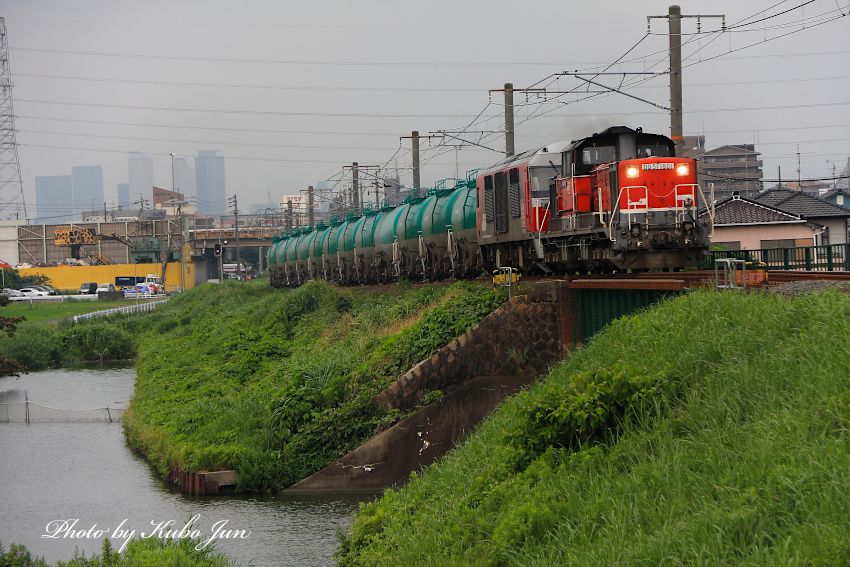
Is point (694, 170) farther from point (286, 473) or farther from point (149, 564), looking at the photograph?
point (149, 564)

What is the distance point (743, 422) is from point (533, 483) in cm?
324

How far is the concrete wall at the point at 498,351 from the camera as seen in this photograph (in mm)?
25969

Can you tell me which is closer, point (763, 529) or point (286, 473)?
point (763, 529)

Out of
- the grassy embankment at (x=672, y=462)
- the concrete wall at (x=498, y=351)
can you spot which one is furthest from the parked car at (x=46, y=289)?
the grassy embankment at (x=672, y=462)

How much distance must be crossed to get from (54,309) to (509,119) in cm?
5960

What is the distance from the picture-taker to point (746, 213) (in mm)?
47156

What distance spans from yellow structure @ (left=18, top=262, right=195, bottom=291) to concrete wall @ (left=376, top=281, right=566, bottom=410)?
102426 millimetres

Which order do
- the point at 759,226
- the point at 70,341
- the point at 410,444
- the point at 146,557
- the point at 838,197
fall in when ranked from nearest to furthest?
the point at 146,557 < the point at 410,444 < the point at 759,226 < the point at 70,341 < the point at 838,197

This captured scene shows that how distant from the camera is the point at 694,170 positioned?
26.0m

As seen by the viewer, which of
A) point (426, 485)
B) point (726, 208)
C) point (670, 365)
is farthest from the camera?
point (726, 208)

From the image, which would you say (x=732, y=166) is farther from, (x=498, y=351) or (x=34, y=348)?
(x=498, y=351)

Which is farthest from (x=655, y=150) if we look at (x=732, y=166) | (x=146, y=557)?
(x=732, y=166)

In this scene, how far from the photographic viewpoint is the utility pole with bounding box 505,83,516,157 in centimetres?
3816

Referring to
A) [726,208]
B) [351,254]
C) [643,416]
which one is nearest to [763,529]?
[643,416]
